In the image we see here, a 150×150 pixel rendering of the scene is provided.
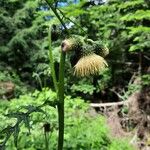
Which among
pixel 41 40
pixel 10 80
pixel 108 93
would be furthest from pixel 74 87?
pixel 41 40

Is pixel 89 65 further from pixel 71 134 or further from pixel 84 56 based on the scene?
pixel 71 134

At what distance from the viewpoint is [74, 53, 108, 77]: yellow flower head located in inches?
89.4

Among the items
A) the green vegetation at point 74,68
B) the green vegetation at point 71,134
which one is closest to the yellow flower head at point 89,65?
the green vegetation at point 74,68

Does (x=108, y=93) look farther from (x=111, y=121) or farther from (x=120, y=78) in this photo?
(x=111, y=121)

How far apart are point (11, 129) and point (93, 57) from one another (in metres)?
0.49

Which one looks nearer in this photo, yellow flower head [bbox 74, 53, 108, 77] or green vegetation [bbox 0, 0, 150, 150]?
yellow flower head [bbox 74, 53, 108, 77]

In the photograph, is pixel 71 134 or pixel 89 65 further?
pixel 71 134

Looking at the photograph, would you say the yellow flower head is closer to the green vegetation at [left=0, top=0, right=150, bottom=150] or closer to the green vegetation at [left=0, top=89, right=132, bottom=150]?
the green vegetation at [left=0, top=0, right=150, bottom=150]

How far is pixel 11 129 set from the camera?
2240 millimetres

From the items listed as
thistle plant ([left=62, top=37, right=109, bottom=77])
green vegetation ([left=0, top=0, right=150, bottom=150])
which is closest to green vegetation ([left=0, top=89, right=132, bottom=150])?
green vegetation ([left=0, top=0, right=150, bottom=150])

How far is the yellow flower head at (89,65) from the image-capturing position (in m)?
2.27

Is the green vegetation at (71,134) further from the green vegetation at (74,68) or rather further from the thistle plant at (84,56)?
the thistle plant at (84,56)

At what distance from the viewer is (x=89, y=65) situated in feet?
7.40

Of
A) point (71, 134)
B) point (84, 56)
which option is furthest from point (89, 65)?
point (71, 134)
